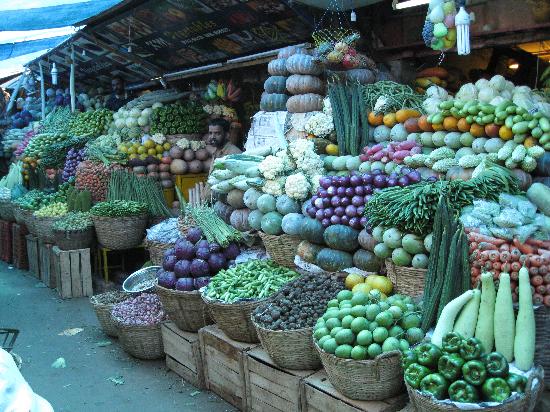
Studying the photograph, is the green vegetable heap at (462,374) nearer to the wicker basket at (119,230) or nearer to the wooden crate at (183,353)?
the wooden crate at (183,353)

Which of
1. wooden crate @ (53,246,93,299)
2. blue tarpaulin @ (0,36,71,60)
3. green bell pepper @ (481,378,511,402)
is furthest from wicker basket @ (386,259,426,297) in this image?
blue tarpaulin @ (0,36,71,60)

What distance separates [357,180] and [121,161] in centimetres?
475

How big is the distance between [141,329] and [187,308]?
67 cm

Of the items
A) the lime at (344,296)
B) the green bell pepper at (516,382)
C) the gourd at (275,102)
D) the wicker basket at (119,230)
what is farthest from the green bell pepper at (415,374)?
the wicker basket at (119,230)

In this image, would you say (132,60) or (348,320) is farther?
(132,60)

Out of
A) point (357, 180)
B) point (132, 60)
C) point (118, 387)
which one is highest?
point (132, 60)

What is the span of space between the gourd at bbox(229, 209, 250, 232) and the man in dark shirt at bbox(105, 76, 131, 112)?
20.0 ft

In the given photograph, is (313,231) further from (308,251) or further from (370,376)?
(370,376)

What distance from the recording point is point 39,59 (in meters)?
11.0

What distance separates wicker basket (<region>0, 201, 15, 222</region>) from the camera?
906cm

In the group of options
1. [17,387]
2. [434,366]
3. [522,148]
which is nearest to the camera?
[17,387]

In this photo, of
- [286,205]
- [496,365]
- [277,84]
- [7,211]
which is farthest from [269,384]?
[7,211]

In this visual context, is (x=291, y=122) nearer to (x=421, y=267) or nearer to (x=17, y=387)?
(x=421, y=267)

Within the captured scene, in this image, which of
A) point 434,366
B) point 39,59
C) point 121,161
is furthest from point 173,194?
point 434,366
